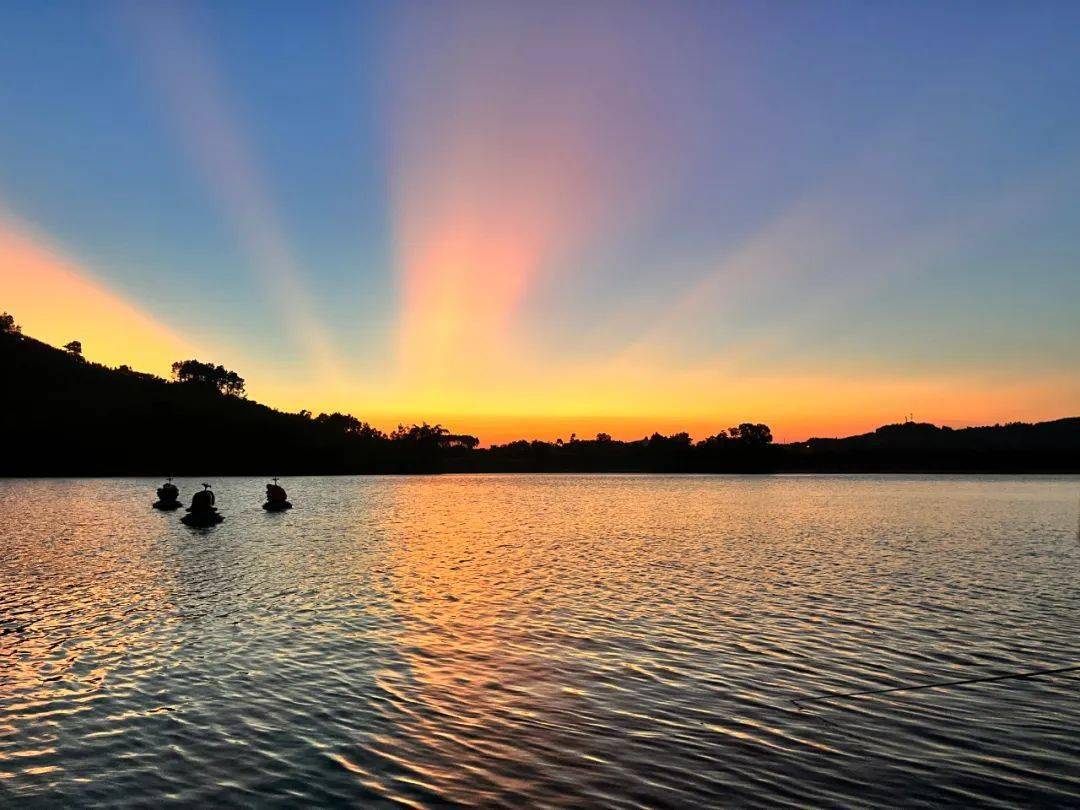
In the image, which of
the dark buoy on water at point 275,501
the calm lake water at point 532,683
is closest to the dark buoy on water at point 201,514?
the dark buoy on water at point 275,501

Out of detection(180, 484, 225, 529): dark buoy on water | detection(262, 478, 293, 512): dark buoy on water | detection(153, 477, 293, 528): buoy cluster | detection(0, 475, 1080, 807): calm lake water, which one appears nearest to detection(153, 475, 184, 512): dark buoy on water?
detection(153, 477, 293, 528): buoy cluster

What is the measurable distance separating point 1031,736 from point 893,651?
8428mm

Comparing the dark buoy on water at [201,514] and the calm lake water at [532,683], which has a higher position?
the dark buoy on water at [201,514]

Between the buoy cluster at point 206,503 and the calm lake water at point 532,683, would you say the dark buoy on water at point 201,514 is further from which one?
the calm lake water at point 532,683

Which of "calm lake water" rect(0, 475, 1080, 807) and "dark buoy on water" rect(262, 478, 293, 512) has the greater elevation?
"dark buoy on water" rect(262, 478, 293, 512)

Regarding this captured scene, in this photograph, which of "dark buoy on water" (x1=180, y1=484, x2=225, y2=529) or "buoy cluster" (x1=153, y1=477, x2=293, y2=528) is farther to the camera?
"buoy cluster" (x1=153, y1=477, x2=293, y2=528)

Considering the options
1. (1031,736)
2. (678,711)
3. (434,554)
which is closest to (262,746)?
(678,711)

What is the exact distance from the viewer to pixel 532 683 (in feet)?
67.3

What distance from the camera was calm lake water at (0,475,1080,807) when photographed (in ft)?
45.0

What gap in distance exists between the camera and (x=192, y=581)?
136 ft

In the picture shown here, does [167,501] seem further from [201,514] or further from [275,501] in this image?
[201,514]

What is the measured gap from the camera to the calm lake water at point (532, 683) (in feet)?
45.0

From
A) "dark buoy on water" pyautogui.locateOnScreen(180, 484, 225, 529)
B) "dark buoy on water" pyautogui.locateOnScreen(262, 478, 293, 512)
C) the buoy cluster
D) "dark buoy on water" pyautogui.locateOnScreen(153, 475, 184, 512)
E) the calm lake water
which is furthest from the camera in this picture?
"dark buoy on water" pyautogui.locateOnScreen(153, 475, 184, 512)

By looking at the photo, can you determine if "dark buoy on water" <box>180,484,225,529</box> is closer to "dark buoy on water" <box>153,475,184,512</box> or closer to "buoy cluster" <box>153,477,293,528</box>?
"buoy cluster" <box>153,477,293,528</box>
